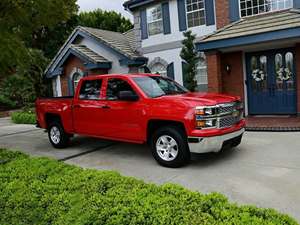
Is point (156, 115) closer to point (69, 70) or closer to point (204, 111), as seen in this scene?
point (204, 111)

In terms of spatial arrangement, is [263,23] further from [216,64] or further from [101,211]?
[101,211]

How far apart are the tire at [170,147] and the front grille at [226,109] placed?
0.88 meters

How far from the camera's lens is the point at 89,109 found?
8.02m

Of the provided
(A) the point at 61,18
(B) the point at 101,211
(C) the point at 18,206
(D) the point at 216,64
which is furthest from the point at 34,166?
(D) the point at 216,64

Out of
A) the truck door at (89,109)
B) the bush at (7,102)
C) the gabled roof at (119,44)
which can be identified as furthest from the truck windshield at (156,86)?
the bush at (7,102)

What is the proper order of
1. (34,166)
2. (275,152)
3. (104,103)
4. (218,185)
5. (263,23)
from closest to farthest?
(34,166) < (218,185) < (275,152) < (104,103) < (263,23)

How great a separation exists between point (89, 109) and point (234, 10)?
759 centimetres

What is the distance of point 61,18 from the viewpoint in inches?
335

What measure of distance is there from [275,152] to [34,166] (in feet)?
17.1

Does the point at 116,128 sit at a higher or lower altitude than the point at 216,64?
lower

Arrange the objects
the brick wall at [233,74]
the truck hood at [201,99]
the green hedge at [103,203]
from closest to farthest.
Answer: the green hedge at [103,203] < the truck hood at [201,99] < the brick wall at [233,74]

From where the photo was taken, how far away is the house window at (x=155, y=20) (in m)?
14.6

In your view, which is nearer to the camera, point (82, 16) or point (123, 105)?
point (123, 105)

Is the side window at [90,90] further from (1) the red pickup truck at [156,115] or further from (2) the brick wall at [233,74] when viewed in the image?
(2) the brick wall at [233,74]
